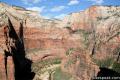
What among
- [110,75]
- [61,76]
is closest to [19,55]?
[61,76]

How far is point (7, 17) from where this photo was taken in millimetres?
104562

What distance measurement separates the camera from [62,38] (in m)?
116

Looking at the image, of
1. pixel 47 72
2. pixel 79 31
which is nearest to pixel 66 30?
pixel 79 31

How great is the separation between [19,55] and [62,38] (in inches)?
769

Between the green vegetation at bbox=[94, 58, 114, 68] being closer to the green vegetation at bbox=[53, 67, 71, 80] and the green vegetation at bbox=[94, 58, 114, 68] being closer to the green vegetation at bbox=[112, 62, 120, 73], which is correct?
the green vegetation at bbox=[112, 62, 120, 73]

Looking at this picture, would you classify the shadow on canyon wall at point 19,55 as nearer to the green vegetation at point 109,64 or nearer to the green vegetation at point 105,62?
the green vegetation at point 105,62

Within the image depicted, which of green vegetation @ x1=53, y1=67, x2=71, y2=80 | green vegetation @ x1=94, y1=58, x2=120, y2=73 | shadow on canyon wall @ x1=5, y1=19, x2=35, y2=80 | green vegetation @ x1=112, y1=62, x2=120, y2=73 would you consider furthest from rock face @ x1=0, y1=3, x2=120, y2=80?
green vegetation @ x1=112, y1=62, x2=120, y2=73

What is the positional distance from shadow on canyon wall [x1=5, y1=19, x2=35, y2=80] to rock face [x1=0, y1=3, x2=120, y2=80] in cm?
75

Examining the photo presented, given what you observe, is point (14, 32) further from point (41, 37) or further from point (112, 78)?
point (112, 78)

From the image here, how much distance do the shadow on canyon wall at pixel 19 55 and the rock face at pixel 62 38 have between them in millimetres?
747

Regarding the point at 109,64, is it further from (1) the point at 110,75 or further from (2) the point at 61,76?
(2) the point at 61,76

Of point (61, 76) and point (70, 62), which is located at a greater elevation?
point (70, 62)

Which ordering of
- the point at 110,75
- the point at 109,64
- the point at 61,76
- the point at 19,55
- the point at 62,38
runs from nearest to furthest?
1. the point at 61,76
2. the point at 110,75
3. the point at 19,55
4. the point at 109,64
5. the point at 62,38

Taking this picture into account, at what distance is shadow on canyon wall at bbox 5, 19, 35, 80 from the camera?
91944 mm
